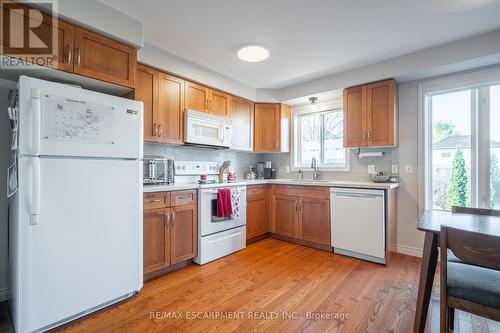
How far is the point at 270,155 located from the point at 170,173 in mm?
2043

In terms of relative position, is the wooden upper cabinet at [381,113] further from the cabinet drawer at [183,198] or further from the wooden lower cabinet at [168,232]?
the wooden lower cabinet at [168,232]

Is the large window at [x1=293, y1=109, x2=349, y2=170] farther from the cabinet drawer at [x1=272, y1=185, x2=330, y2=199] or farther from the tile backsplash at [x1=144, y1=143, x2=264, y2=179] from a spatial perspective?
the tile backsplash at [x1=144, y1=143, x2=264, y2=179]

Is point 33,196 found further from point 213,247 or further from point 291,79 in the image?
point 291,79

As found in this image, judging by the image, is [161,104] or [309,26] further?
[161,104]

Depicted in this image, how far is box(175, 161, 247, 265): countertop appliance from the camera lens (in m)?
2.70

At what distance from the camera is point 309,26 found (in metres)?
2.15

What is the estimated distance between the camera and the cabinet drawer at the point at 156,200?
2224 millimetres

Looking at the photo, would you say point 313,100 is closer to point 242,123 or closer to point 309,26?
point 242,123

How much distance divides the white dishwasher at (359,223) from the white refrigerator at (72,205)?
2.28 meters

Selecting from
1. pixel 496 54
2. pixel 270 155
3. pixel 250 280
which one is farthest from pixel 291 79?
pixel 250 280

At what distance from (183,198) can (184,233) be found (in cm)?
38

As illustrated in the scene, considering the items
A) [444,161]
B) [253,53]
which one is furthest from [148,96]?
[444,161]

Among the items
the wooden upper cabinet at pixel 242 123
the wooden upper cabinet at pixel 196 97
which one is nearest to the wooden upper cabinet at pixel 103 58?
the wooden upper cabinet at pixel 196 97

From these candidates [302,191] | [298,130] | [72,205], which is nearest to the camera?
[72,205]
